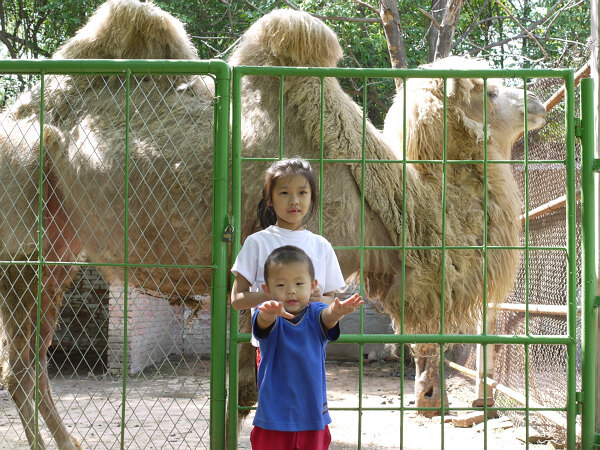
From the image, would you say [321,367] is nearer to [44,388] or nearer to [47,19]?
[44,388]

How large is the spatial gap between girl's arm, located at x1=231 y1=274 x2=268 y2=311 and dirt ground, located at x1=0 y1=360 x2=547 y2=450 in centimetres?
87

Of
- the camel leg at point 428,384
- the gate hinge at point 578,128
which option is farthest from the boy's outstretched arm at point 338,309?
the camel leg at point 428,384

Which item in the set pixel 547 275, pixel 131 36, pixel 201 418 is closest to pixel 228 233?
pixel 131 36

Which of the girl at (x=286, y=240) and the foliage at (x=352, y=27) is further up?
the foliage at (x=352, y=27)

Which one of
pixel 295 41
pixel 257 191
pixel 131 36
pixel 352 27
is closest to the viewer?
pixel 257 191

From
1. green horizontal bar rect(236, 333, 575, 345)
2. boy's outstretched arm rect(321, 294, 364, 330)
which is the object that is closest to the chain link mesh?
green horizontal bar rect(236, 333, 575, 345)

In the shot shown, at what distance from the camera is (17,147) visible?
447 cm

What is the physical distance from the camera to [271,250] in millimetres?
2613

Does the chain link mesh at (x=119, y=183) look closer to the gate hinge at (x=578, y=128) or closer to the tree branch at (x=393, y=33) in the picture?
the gate hinge at (x=578, y=128)

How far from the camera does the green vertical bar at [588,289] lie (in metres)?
3.10

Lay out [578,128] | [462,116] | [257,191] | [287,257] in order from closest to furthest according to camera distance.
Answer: [287,257] < [578,128] < [257,191] < [462,116]

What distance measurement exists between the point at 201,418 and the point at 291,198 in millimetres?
4839

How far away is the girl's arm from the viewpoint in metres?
2.49

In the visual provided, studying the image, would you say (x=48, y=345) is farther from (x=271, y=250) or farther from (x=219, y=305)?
(x=271, y=250)
